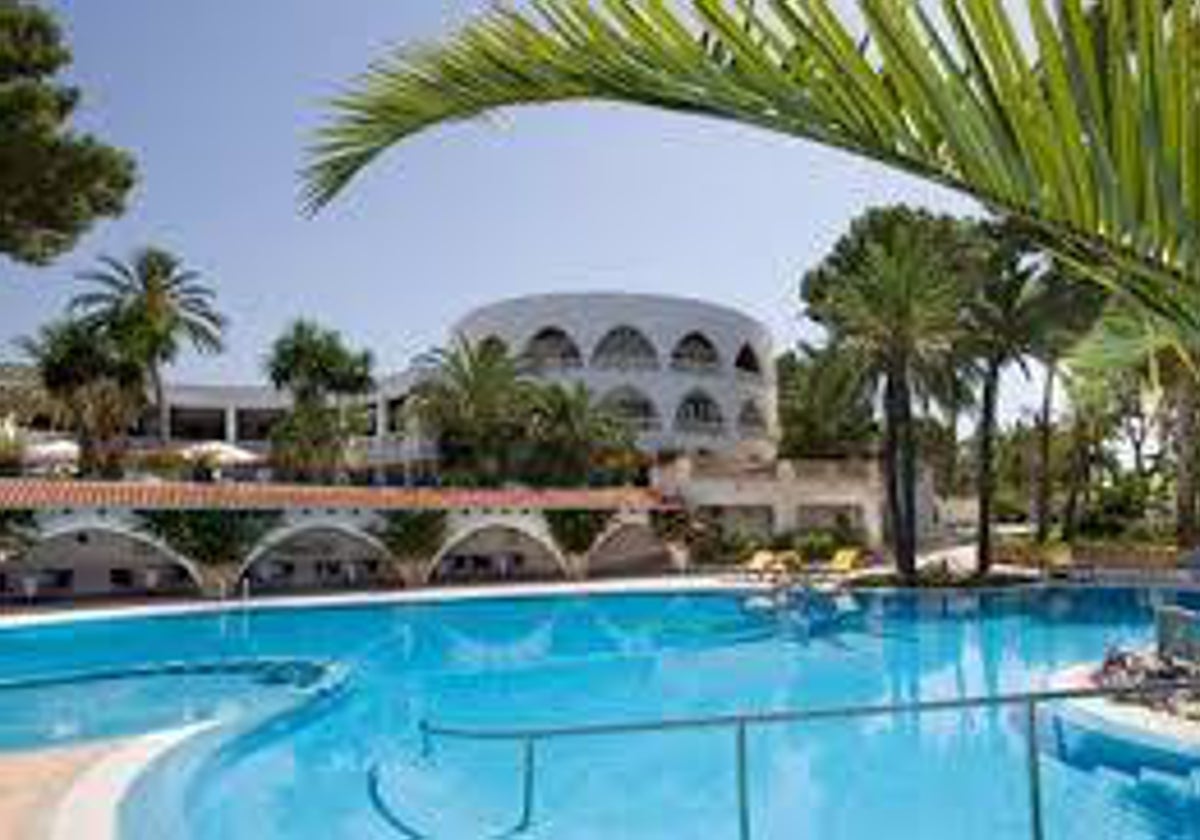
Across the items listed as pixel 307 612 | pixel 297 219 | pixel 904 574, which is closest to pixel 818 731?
pixel 297 219

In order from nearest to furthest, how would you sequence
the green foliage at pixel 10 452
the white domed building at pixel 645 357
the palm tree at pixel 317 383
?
the green foliage at pixel 10 452
the palm tree at pixel 317 383
the white domed building at pixel 645 357

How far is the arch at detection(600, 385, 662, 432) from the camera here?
54.6 m

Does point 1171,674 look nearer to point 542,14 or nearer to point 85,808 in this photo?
point 85,808

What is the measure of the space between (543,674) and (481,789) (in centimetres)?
876

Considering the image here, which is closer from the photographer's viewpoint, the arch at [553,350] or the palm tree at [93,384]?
the palm tree at [93,384]

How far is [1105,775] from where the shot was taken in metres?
12.2

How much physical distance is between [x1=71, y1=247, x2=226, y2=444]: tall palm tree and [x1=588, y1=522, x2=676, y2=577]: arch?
1851 cm

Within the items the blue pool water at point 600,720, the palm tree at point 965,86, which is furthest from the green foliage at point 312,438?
the palm tree at point 965,86

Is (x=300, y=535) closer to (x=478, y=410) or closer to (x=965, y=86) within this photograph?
(x=478, y=410)

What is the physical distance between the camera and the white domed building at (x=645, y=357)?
54.7m

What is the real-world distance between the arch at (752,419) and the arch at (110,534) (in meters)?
30.2

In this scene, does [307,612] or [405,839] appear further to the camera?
[307,612]

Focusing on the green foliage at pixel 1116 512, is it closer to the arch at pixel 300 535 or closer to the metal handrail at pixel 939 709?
the arch at pixel 300 535

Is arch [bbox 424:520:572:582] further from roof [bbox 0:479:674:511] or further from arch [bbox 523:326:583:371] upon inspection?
Result: arch [bbox 523:326:583:371]
